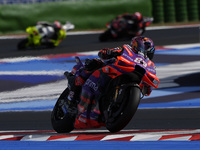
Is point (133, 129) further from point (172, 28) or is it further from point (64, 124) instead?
point (172, 28)

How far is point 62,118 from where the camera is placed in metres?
6.24

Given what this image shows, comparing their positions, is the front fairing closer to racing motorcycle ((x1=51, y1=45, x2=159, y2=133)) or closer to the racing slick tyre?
racing motorcycle ((x1=51, y1=45, x2=159, y2=133))

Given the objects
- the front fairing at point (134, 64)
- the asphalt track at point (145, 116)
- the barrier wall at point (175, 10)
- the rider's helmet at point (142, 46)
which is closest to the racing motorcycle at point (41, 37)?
the asphalt track at point (145, 116)

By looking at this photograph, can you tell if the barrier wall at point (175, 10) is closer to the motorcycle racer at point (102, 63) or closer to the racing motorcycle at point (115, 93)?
the motorcycle racer at point (102, 63)

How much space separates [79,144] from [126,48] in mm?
1257

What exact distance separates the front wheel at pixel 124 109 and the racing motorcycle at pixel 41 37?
9065 millimetres

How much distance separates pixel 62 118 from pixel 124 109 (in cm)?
136

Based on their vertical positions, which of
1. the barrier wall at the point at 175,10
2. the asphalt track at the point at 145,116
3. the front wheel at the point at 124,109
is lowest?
the asphalt track at the point at 145,116

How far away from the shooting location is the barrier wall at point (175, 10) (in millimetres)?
18688

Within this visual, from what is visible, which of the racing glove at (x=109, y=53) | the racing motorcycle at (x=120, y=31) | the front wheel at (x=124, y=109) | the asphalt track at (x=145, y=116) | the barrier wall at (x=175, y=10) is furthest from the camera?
the barrier wall at (x=175, y=10)

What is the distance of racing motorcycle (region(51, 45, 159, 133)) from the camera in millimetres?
5160

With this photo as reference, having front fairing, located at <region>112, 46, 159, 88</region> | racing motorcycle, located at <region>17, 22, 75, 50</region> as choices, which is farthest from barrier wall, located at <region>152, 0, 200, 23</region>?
front fairing, located at <region>112, 46, 159, 88</region>

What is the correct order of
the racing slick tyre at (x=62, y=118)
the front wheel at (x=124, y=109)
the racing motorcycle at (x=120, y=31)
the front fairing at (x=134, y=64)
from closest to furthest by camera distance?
the front wheel at (x=124, y=109), the front fairing at (x=134, y=64), the racing slick tyre at (x=62, y=118), the racing motorcycle at (x=120, y=31)

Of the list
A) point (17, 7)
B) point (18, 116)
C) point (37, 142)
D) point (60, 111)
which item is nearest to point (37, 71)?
point (18, 116)
